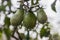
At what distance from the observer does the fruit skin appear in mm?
937

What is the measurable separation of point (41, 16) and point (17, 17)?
159 mm

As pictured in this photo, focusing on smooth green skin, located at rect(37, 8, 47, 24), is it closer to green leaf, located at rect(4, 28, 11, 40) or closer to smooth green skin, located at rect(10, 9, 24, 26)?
smooth green skin, located at rect(10, 9, 24, 26)

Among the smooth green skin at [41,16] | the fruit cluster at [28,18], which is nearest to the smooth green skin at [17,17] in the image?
the fruit cluster at [28,18]

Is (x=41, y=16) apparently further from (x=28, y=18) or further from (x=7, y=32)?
(x=7, y=32)

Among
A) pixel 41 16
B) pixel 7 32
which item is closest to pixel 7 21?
pixel 7 32

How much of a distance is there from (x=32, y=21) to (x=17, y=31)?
0.13 metres

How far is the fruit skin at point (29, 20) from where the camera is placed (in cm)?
94

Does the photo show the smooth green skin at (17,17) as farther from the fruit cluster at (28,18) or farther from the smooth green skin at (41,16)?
the smooth green skin at (41,16)

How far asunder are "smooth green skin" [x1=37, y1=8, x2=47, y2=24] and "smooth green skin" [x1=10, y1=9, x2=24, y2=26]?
113 millimetres

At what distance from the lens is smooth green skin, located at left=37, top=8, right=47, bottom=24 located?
946 mm

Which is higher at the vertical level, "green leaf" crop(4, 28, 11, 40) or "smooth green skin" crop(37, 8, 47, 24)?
"smooth green skin" crop(37, 8, 47, 24)

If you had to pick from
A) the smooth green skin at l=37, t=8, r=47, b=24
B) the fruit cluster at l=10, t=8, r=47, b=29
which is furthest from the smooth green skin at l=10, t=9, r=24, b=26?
the smooth green skin at l=37, t=8, r=47, b=24

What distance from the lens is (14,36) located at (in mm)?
983

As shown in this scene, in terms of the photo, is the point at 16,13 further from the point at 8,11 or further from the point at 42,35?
the point at 42,35
